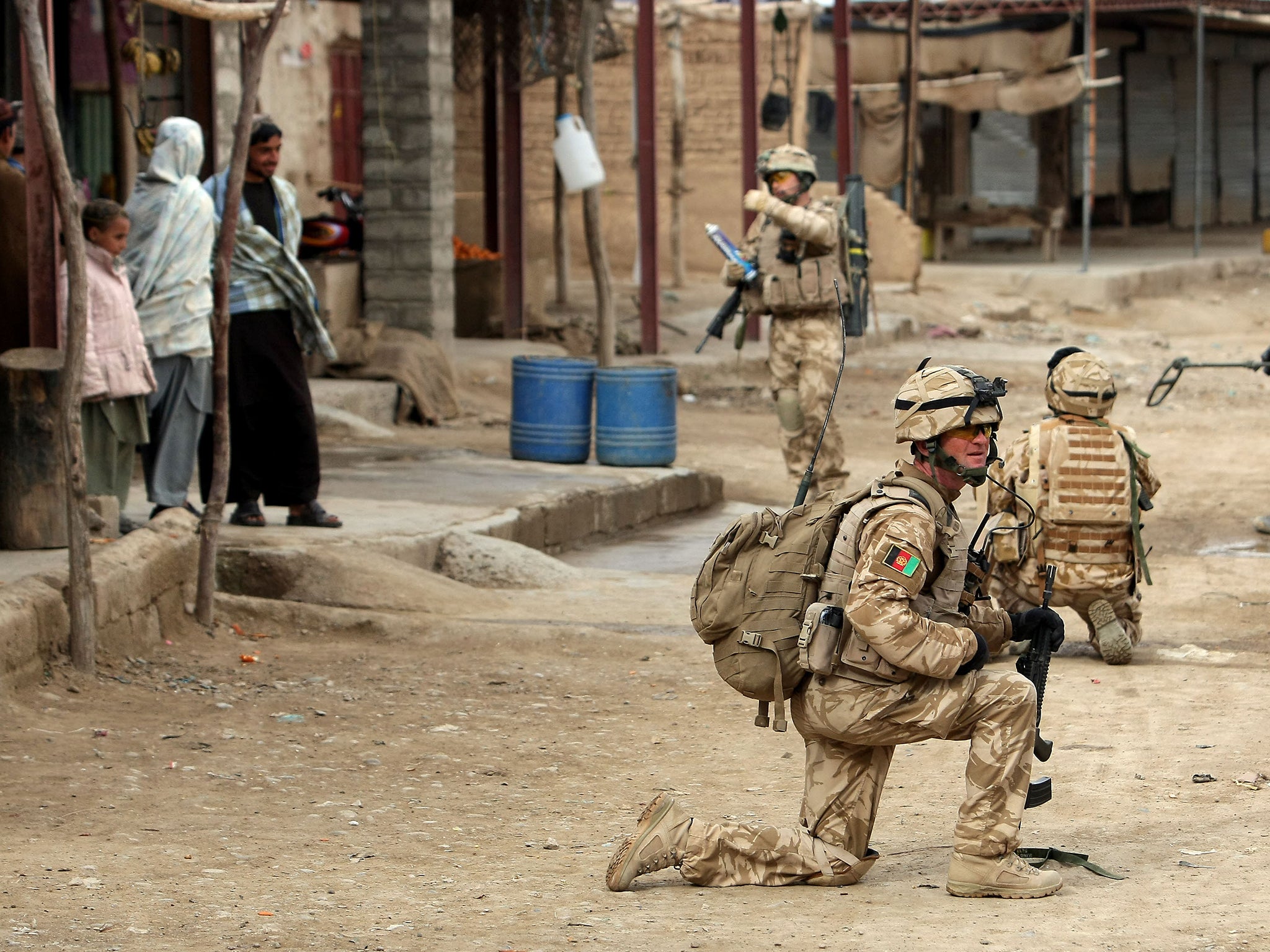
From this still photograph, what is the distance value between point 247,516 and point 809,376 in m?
3.03

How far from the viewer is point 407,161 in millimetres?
12367

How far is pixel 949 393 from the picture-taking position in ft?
12.0

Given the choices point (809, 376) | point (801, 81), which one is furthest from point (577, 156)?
point (801, 81)

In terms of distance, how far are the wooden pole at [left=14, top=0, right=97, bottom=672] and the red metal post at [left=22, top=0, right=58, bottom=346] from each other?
2.28 ft

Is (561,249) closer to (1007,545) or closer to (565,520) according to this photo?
(565,520)

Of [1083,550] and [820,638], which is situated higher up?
[820,638]

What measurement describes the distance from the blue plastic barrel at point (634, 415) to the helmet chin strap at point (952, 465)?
19.7 ft

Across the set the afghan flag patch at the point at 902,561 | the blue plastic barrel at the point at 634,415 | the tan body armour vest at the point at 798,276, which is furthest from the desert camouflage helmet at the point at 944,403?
the blue plastic barrel at the point at 634,415

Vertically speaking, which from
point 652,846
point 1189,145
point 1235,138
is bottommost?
point 652,846

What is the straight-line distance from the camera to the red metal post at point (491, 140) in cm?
1522

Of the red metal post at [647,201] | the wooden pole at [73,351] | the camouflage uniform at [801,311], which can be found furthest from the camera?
the red metal post at [647,201]

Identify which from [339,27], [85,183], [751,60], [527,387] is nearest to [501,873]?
[527,387]

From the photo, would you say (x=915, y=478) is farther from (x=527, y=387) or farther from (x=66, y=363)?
(x=527, y=387)

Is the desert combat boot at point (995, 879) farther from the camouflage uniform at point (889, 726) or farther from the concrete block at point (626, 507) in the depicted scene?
the concrete block at point (626, 507)
